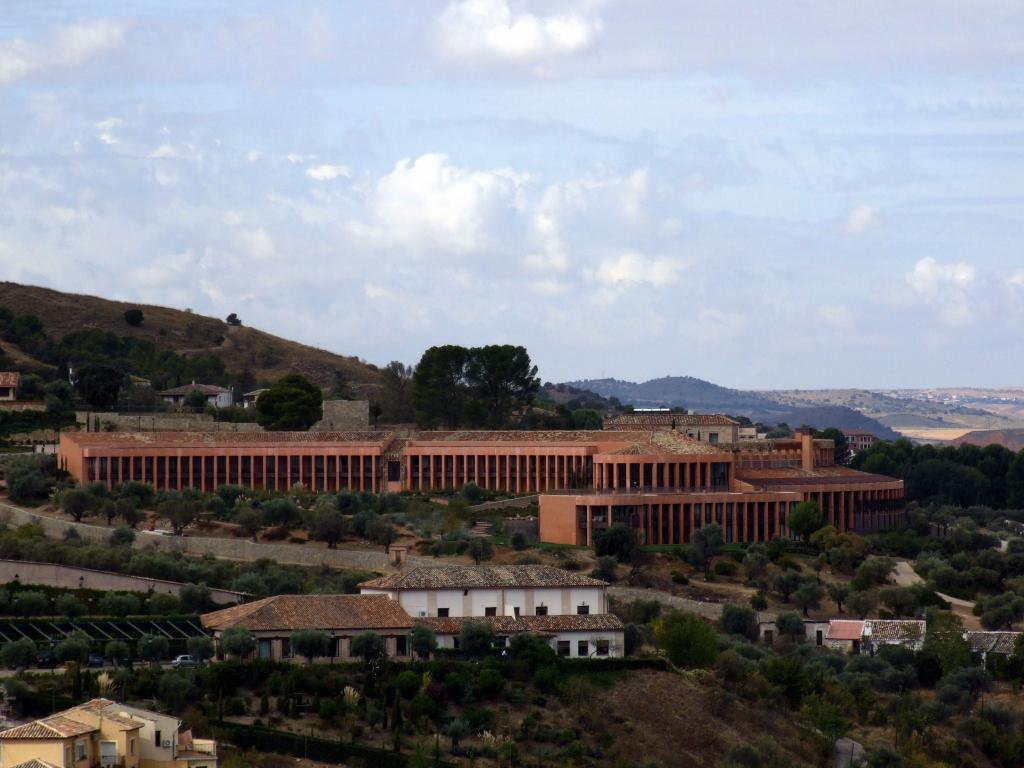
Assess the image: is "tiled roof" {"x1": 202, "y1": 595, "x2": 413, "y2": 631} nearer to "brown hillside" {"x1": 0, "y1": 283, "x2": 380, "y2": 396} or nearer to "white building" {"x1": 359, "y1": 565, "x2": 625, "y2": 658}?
"white building" {"x1": 359, "y1": 565, "x2": 625, "y2": 658}

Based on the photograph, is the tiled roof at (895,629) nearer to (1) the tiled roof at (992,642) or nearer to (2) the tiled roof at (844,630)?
(2) the tiled roof at (844,630)

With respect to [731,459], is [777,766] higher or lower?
lower

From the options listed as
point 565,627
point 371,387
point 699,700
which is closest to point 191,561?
point 565,627

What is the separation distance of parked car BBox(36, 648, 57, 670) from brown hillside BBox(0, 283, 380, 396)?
298 ft

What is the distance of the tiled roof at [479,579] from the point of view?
73.9m

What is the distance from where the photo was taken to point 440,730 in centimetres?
6156

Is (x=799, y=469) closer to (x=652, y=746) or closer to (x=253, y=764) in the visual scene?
(x=652, y=746)

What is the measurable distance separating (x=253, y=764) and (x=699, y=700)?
16344 millimetres

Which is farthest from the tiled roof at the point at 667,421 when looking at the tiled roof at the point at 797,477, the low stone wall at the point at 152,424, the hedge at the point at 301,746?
the hedge at the point at 301,746

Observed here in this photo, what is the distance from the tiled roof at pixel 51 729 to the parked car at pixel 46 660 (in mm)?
9640

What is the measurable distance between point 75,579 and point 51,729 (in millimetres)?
25324

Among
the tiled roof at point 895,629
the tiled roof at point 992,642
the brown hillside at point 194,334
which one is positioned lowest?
the tiled roof at point 992,642

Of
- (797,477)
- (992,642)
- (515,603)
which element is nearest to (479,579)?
(515,603)

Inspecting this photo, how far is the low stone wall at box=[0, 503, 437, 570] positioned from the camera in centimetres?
8481
